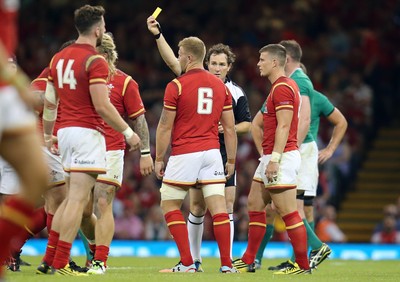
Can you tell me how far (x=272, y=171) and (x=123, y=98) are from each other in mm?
1759

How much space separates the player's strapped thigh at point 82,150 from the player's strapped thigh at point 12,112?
10.8ft

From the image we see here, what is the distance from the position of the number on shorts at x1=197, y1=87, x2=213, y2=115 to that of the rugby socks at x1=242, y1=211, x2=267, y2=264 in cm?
146

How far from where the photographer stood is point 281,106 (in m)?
10.1

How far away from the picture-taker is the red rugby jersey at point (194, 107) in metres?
10.1

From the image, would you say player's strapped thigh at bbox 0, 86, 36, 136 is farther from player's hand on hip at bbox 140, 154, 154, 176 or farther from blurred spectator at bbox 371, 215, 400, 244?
blurred spectator at bbox 371, 215, 400, 244

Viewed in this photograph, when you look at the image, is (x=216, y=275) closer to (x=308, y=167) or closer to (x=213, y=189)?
(x=213, y=189)

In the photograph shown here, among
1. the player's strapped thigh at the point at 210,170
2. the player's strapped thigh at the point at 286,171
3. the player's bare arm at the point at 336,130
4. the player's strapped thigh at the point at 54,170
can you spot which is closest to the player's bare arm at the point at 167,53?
the player's strapped thigh at the point at 210,170

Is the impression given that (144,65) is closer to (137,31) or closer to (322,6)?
(137,31)

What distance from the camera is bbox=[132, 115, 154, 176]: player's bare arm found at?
9.84 metres

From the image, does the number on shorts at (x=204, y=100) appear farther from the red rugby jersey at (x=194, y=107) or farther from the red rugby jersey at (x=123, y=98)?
the red rugby jersey at (x=123, y=98)

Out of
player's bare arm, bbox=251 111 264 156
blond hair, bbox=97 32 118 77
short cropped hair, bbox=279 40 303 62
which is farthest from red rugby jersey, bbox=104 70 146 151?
short cropped hair, bbox=279 40 303 62

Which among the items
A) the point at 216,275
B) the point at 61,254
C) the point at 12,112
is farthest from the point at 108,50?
the point at 12,112

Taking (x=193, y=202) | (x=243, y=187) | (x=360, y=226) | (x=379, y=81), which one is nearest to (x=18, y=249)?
A: (x=193, y=202)

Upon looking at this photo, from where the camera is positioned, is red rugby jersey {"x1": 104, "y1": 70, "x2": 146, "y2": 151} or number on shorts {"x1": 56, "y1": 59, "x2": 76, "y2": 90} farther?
red rugby jersey {"x1": 104, "y1": 70, "x2": 146, "y2": 151}
